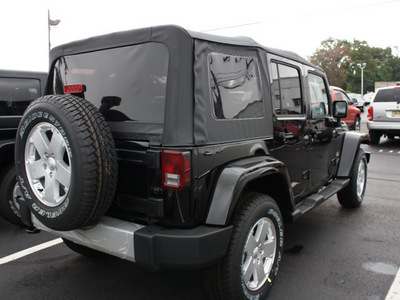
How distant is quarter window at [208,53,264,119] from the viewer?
247 cm

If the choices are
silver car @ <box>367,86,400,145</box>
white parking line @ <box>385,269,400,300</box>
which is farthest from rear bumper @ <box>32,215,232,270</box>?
silver car @ <box>367,86,400,145</box>

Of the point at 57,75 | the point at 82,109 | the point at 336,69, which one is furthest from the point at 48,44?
the point at 336,69

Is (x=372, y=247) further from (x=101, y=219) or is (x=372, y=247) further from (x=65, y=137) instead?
(x=65, y=137)

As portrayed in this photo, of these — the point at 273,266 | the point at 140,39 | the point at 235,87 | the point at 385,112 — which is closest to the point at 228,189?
the point at 235,87

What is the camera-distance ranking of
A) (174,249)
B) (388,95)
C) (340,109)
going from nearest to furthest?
(174,249) < (340,109) < (388,95)

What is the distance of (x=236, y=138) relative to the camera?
260 centimetres

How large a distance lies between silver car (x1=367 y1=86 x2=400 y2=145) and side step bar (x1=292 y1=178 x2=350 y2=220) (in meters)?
7.16

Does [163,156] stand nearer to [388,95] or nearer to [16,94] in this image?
[16,94]

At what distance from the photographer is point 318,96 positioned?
166 inches

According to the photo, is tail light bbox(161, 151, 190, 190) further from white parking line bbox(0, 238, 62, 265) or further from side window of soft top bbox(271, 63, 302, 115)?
white parking line bbox(0, 238, 62, 265)

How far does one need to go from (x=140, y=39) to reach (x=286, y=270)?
230 centimetres

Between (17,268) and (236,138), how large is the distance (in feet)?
7.75

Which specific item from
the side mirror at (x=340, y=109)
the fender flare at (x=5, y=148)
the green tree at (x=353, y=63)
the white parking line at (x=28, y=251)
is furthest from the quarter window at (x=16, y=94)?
the green tree at (x=353, y=63)

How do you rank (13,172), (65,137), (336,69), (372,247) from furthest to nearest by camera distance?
(336,69) < (13,172) < (372,247) < (65,137)
